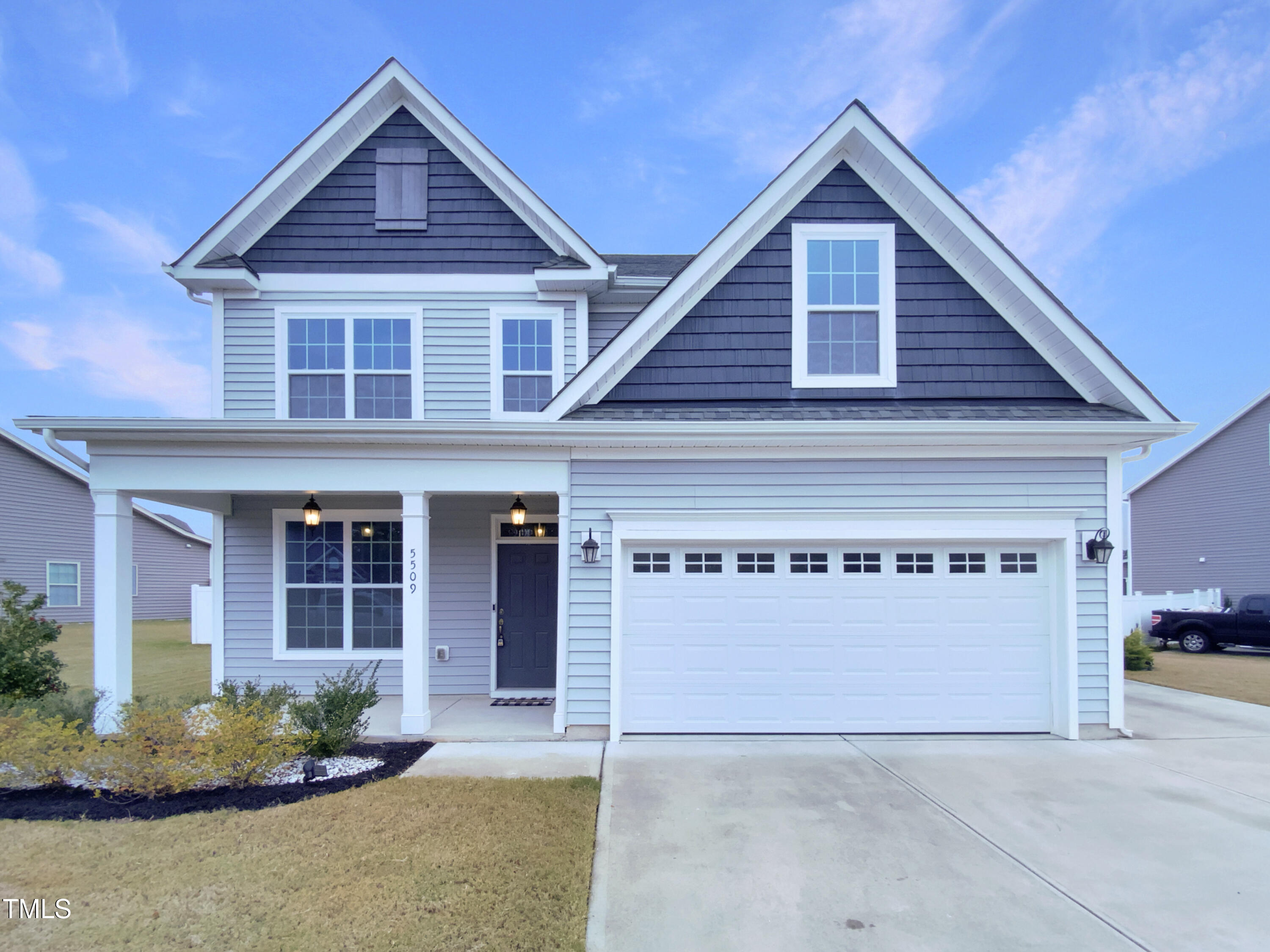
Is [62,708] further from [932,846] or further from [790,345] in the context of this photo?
[790,345]

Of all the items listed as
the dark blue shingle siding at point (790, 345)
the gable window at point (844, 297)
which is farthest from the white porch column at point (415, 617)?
the gable window at point (844, 297)

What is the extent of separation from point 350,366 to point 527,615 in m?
4.34

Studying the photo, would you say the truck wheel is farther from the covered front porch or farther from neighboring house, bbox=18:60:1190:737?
the covered front porch

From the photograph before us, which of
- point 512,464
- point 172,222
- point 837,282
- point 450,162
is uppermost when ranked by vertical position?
point 172,222

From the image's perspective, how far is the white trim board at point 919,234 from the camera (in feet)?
24.0

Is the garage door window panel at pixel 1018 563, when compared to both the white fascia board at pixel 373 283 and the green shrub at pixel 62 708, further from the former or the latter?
the green shrub at pixel 62 708

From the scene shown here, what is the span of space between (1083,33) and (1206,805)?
1398 centimetres

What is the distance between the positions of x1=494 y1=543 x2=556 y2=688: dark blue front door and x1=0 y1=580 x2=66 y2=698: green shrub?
17.6ft

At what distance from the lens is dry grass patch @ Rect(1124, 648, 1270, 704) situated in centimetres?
998

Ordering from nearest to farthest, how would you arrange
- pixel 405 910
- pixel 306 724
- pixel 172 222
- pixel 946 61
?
pixel 405 910 → pixel 306 724 → pixel 946 61 → pixel 172 222

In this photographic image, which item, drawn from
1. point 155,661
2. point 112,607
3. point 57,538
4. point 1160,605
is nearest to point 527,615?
point 112,607

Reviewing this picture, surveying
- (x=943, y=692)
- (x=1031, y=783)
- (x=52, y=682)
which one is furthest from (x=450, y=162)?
(x=1031, y=783)

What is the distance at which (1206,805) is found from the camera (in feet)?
17.3

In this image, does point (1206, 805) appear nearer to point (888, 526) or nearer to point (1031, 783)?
point (1031, 783)
